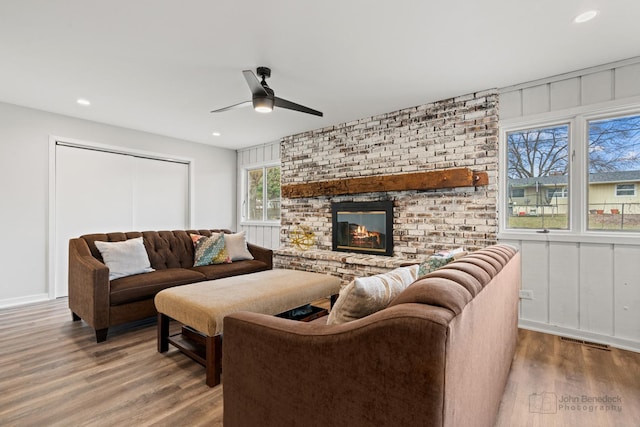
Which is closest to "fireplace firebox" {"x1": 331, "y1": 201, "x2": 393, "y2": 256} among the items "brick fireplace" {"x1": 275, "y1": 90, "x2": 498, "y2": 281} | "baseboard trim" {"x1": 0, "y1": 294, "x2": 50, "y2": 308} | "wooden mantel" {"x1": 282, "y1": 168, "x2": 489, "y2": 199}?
"brick fireplace" {"x1": 275, "y1": 90, "x2": 498, "y2": 281}

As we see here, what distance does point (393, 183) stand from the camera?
381 cm

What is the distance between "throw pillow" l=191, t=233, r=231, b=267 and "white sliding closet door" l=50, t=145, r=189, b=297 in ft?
4.99

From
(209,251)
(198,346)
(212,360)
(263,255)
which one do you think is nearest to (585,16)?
(212,360)

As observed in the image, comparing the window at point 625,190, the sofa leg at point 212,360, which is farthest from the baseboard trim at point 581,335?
the sofa leg at point 212,360

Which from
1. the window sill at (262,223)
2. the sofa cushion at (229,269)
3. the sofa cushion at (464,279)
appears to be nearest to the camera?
the sofa cushion at (464,279)

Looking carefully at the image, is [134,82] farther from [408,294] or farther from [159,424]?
[408,294]

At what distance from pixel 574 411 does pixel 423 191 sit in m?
2.38

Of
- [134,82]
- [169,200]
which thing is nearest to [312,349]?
[134,82]

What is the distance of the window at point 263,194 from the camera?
5.72 m

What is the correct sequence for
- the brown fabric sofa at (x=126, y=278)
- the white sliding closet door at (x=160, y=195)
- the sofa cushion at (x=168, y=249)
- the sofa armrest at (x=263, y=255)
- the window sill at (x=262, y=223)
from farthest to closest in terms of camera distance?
the window sill at (x=262, y=223)
the white sliding closet door at (x=160, y=195)
the sofa armrest at (x=263, y=255)
the sofa cushion at (x=168, y=249)
the brown fabric sofa at (x=126, y=278)

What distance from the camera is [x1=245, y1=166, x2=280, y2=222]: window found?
5723 millimetres

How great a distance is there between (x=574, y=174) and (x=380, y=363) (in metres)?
3.12

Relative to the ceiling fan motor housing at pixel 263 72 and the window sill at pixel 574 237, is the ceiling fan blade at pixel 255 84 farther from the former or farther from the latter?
the window sill at pixel 574 237

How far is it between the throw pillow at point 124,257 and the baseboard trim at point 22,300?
1.63 meters
